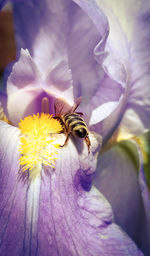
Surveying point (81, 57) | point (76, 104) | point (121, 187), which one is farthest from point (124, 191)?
point (81, 57)

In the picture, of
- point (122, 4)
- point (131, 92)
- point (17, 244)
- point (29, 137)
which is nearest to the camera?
point (17, 244)

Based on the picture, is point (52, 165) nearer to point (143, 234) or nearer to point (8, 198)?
point (8, 198)

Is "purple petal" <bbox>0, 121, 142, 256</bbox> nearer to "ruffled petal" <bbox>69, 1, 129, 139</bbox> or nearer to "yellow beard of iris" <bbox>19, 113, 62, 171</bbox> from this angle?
"yellow beard of iris" <bbox>19, 113, 62, 171</bbox>

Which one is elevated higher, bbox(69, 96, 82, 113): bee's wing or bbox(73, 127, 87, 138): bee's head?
bbox(69, 96, 82, 113): bee's wing

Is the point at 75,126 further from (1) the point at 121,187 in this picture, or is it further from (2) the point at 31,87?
(1) the point at 121,187

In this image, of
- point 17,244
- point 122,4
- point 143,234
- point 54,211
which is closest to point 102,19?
point 122,4

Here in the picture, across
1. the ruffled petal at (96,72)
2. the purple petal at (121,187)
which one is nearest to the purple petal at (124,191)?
the purple petal at (121,187)

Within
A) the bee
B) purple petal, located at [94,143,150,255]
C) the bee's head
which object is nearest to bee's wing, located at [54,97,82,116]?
the bee
